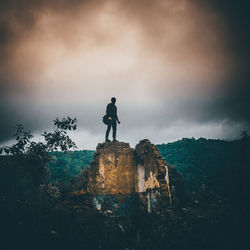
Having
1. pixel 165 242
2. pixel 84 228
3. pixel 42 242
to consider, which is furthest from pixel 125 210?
pixel 42 242

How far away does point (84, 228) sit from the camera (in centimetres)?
658

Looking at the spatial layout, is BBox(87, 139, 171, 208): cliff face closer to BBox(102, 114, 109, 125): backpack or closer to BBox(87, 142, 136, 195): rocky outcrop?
BBox(87, 142, 136, 195): rocky outcrop

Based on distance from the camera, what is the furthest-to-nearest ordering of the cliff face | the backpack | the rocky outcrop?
the backpack, the rocky outcrop, the cliff face

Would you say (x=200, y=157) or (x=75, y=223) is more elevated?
(x=200, y=157)

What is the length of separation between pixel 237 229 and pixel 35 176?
36.8 feet

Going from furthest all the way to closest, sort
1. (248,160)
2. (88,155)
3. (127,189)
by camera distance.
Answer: (88,155), (248,160), (127,189)

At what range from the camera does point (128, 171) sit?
33.9ft

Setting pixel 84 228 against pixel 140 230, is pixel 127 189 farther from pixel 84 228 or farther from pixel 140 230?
pixel 84 228

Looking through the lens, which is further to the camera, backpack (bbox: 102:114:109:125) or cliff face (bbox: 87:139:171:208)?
backpack (bbox: 102:114:109:125)

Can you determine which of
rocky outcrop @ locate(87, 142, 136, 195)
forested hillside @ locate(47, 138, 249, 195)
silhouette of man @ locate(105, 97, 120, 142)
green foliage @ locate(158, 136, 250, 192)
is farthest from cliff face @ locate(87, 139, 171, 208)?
forested hillside @ locate(47, 138, 249, 195)

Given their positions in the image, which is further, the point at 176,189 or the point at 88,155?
the point at 88,155

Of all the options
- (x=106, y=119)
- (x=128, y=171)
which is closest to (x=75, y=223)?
(x=128, y=171)

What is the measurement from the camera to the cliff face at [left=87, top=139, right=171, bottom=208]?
31.3 feet

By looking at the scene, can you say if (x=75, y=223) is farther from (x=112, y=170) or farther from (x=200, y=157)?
(x=200, y=157)
